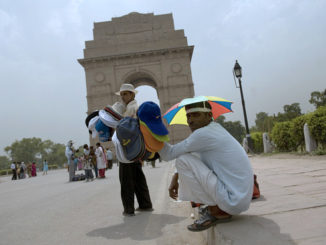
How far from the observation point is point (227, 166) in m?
2.30

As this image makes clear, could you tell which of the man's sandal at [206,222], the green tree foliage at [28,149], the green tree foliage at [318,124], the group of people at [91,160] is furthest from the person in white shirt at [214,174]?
the green tree foliage at [28,149]

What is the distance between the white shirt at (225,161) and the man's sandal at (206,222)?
16 cm

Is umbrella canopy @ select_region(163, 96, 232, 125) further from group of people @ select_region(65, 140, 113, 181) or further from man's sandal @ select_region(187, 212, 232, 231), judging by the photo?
group of people @ select_region(65, 140, 113, 181)

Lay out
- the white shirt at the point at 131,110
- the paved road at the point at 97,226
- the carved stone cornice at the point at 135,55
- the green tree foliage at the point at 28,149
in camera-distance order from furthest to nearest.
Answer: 1. the green tree foliage at the point at 28,149
2. the carved stone cornice at the point at 135,55
3. the white shirt at the point at 131,110
4. the paved road at the point at 97,226

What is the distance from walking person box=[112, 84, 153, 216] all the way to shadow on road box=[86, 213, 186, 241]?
0.24m

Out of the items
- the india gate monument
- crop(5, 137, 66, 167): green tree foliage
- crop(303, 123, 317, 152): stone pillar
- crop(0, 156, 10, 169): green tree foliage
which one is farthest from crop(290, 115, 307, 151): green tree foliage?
crop(0, 156, 10, 169): green tree foliage

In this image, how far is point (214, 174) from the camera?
7.57 ft

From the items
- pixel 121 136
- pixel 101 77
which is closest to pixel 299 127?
pixel 121 136

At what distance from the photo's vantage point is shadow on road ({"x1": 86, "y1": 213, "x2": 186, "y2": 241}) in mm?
2930

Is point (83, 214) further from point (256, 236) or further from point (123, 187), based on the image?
point (256, 236)

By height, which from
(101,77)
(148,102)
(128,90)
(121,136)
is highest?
(101,77)

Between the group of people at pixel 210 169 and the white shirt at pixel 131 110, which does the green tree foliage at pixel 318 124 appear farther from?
the group of people at pixel 210 169

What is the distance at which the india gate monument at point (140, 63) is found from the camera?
30203mm

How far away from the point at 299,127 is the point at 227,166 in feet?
29.3
